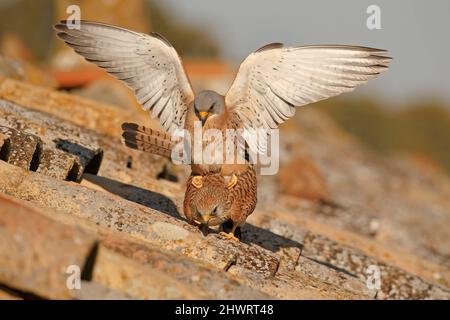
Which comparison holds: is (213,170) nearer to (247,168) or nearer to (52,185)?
(247,168)

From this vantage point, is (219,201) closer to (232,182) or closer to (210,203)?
(210,203)

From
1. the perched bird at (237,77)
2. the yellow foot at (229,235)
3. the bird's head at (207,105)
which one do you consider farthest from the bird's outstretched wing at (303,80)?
the yellow foot at (229,235)

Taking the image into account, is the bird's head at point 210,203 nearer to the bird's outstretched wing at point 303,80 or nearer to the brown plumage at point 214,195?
the brown plumage at point 214,195

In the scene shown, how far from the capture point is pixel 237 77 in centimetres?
685

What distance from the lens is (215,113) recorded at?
678cm

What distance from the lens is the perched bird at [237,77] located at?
684 centimetres

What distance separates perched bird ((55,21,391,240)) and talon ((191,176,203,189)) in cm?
7

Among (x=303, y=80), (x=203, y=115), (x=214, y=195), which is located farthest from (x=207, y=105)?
(x=303, y=80)

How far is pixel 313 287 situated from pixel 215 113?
1866mm

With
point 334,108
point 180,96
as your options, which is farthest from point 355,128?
point 180,96

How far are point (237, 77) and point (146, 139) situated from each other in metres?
0.88

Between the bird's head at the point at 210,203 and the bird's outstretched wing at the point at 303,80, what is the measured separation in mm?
625

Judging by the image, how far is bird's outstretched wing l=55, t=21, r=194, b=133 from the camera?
22.7ft

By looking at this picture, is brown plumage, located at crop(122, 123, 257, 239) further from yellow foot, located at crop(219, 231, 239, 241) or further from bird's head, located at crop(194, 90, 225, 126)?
bird's head, located at crop(194, 90, 225, 126)
